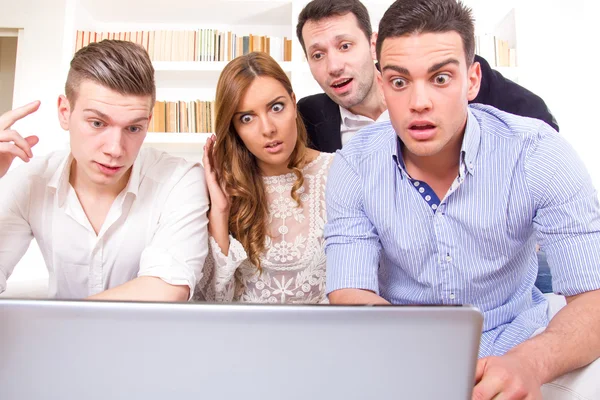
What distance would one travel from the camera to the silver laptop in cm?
49

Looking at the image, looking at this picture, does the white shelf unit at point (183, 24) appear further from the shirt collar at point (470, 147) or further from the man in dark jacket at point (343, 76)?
the shirt collar at point (470, 147)

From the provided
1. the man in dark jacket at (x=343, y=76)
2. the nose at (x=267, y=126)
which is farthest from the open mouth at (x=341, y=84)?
the nose at (x=267, y=126)

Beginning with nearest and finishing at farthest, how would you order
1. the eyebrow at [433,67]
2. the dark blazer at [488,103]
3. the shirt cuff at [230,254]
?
the eyebrow at [433,67] < the shirt cuff at [230,254] < the dark blazer at [488,103]

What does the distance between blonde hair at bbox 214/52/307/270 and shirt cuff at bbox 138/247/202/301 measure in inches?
12.0

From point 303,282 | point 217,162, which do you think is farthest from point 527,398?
point 217,162

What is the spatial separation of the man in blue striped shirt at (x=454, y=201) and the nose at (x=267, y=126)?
1.36 ft

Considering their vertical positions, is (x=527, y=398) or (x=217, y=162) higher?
(x=217, y=162)

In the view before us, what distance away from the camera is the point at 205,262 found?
1.63 metres

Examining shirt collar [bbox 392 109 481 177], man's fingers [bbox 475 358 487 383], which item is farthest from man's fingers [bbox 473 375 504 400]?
shirt collar [bbox 392 109 481 177]

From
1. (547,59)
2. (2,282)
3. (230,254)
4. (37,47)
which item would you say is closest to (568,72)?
(547,59)

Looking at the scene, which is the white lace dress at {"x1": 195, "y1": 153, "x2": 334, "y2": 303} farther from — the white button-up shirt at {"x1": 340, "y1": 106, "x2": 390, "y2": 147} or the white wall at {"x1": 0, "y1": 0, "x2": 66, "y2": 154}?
the white wall at {"x1": 0, "y1": 0, "x2": 66, "y2": 154}

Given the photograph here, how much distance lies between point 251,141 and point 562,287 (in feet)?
3.41

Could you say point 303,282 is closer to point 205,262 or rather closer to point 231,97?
point 205,262

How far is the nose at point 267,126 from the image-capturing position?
5.55 ft
